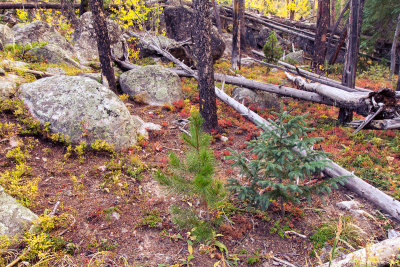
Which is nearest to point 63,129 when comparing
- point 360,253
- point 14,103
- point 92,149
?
point 92,149

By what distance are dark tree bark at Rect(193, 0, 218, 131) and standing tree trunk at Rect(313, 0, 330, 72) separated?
1073 cm

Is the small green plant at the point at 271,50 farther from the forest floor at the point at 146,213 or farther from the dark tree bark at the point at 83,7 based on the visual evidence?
the dark tree bark at the point at 83,7

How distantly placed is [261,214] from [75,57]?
12.0 metres

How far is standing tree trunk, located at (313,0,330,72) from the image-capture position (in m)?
14.8

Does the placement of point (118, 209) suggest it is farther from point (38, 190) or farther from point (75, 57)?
point (75, 57)

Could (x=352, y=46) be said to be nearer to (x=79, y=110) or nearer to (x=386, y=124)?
(x=386, y=124)

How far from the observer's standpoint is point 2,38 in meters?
10.9

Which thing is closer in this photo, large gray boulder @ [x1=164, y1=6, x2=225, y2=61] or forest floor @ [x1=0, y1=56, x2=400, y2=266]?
forest floor @ [x1=0, y1=56, x2=400, y2=266]

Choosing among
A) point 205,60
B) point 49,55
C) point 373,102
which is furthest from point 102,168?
point 49,55

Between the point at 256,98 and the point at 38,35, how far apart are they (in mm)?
11202

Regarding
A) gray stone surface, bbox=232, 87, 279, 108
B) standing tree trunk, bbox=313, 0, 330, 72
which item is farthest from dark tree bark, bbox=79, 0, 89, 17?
standing tree trunk, bbox=313, 0, 330, 72

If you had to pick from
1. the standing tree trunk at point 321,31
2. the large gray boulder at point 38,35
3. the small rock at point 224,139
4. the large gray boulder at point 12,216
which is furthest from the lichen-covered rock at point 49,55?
the standing tree trunk at point 321,31

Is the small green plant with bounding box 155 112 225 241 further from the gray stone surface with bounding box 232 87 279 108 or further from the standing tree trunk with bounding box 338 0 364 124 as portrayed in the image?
the standing tree trunk with bounding box 338 0 364 124

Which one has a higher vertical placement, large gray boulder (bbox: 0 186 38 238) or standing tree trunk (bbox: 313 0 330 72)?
standing tree trunk (bbox: 313 0 330 72)
